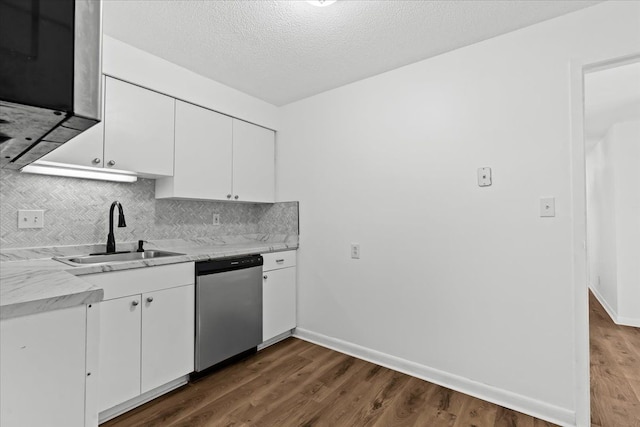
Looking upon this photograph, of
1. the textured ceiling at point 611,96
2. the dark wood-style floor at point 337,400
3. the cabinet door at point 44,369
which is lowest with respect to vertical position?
the dark wood-style floor at point 337,400

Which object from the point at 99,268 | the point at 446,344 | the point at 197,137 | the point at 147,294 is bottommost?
the point at 446,344

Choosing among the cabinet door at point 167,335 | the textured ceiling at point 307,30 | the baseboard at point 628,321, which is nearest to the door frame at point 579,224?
the textured ceiling at point 307,30

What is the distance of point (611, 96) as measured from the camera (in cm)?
310

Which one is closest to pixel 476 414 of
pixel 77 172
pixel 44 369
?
pixel 44 369

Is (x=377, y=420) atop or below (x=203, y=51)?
below

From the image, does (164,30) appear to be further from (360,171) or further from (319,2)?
(360,171)

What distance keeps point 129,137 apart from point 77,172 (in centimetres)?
40

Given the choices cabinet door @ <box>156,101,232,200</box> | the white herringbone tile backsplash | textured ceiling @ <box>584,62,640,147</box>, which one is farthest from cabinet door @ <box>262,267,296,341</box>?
textured ceiling @ <box>584,62,640,147</box>

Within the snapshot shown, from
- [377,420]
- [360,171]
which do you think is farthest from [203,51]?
[377,420]

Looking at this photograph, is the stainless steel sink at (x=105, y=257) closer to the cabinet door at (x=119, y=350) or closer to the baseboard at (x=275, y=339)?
the cabinet door at (x=119, y=350)

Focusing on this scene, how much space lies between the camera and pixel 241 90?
9.58 feet

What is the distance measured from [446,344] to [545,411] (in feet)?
2.05

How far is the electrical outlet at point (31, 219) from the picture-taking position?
1.92m

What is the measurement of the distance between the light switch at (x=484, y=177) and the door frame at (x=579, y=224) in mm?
434
